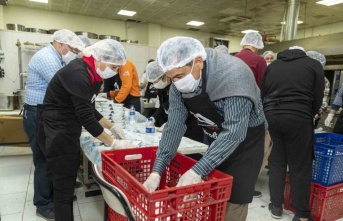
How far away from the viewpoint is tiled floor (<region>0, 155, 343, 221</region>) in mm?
2355

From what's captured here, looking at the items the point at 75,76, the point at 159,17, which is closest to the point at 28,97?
the point at 75,76

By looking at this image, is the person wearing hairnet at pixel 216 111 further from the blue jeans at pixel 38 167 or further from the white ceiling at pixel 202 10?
the white ceiling at pixel 202 10

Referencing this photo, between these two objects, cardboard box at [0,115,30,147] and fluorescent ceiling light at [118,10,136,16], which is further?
fluorescent ceiling light at [118,10,136,16]

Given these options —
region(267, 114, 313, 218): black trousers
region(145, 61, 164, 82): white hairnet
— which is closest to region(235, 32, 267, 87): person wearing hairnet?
region(267, 114, 313, 218): black trousers

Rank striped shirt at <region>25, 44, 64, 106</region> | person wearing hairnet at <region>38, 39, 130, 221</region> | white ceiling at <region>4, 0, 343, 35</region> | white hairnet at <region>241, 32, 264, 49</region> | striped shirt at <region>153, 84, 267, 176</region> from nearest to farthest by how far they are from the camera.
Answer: striped shirt at <region>153, 84, 267, 176</region> → person wearing hairnet at <region>38, 39, 130, 221</region> → striped shirt at <region>25, 44, 64, 106</region> → white hairnet at <region>241, 32, 264, 49</region> → white ceiling at <region>4, 0, 343, 35</region>

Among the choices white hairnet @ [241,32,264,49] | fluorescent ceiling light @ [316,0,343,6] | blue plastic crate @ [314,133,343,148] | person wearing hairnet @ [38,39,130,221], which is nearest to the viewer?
person wearing hairnet @ [38,39,130,221]

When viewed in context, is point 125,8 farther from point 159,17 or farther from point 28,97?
point 28,97

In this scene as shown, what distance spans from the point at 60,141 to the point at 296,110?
1.77 metres

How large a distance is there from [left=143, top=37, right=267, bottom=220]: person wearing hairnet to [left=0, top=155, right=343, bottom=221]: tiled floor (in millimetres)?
1411

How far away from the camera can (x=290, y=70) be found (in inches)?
83.7

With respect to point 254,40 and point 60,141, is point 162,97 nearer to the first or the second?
point 254,40

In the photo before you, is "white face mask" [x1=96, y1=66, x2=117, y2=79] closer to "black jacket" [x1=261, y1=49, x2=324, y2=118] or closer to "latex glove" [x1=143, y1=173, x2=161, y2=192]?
"latex glove" [x1=143, y1=173, x2=161, y2=192]

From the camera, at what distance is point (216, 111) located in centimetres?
116

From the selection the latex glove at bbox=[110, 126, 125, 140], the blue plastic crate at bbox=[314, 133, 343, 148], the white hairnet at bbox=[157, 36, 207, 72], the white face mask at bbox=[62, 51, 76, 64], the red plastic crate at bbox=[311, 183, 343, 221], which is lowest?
the red plastic crate at bbox=[311, 183, 343, 221]
